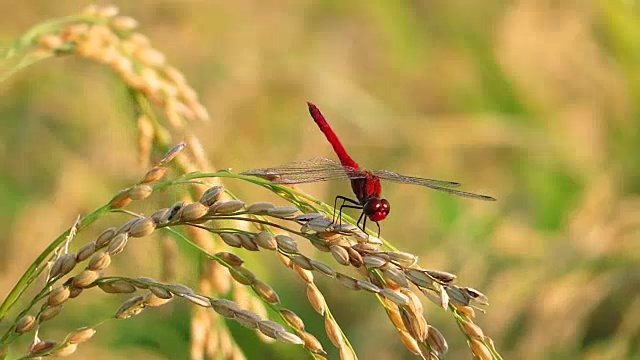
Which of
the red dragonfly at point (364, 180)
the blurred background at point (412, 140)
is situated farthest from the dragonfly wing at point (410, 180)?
the blurred background at point (412, 140)

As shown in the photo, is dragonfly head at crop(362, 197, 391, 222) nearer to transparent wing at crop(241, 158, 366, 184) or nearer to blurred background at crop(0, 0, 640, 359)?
transparent wing at crop(241, 158, 366, 184)

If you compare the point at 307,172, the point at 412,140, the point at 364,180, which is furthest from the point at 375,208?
the point at 412,140

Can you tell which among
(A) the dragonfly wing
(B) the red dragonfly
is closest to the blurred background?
(B) the red dragonfly

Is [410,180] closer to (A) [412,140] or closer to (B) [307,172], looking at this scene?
(B) [307,172]

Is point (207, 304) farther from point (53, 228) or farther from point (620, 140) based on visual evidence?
point (620, 140)

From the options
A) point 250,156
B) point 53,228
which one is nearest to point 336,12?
point 250,156

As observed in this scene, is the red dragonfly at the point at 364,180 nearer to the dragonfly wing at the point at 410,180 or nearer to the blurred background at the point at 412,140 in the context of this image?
the dragonfly wing at the point at 410,180

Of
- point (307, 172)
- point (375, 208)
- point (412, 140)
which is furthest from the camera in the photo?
point (412, 140)

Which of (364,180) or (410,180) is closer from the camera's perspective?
(410,180)
